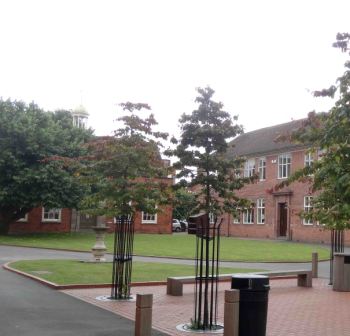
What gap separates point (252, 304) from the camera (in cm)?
884

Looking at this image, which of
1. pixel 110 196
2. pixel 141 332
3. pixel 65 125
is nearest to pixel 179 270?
pixel 110 196

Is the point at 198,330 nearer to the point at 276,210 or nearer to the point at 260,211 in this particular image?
the point at 276,210

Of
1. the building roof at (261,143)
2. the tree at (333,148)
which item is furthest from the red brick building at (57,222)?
the tree at (333,148)

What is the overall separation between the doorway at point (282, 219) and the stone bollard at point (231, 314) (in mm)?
36635

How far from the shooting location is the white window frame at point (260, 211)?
1849 inches

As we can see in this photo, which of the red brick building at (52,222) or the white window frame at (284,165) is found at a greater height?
the white window frame at (284,165)

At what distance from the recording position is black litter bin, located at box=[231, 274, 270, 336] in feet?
28.7

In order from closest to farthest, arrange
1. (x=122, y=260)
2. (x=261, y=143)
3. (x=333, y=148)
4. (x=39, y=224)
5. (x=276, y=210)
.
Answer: (x=333, y=148), (x=122, y=260), (x=39, y=224), (x=276, y=210), (x=261, y=143)

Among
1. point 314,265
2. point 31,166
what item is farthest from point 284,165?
point 314,265

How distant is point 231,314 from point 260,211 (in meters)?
39.5

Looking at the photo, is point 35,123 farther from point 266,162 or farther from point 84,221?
point 266,162

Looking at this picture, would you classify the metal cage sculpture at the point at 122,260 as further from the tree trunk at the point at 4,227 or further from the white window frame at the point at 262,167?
the white window frame at the point at 262,167

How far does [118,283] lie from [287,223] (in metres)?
31.9

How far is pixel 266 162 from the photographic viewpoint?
153ft
